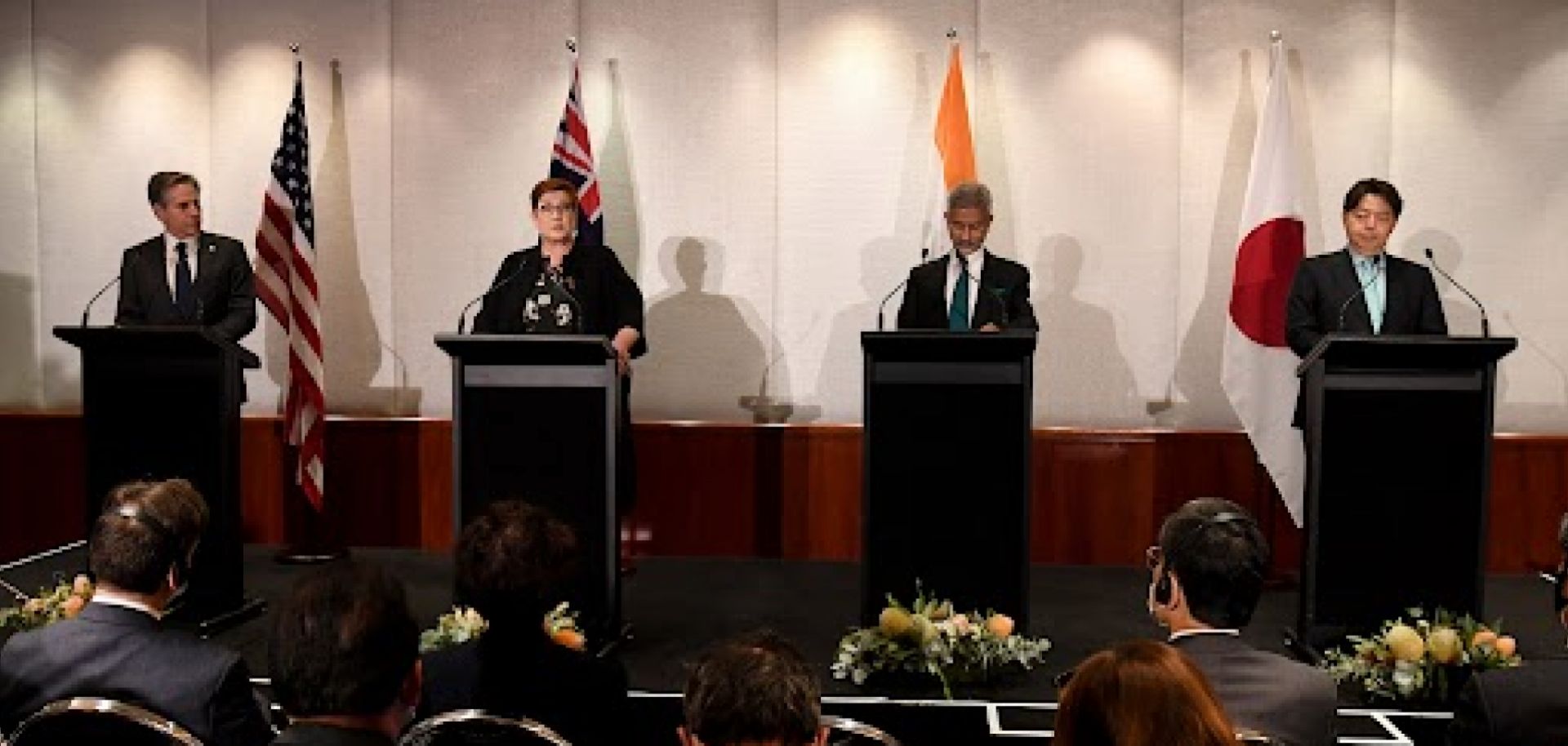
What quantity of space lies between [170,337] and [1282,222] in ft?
13.7

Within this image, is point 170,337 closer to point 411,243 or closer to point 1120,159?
point 411,243

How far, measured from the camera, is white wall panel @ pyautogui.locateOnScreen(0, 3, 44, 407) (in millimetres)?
7707

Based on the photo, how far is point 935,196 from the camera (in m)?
7.25

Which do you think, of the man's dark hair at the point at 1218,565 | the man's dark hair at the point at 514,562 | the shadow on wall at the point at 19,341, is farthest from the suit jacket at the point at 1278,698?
the shadow on wall at the point at 19,341

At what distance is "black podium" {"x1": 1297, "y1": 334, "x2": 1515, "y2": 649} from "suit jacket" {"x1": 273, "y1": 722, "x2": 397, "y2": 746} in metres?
3.58

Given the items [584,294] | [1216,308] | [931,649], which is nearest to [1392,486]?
[931,649]

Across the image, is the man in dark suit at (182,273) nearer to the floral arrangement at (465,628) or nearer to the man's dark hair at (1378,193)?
the floral arrangement at (465,628)

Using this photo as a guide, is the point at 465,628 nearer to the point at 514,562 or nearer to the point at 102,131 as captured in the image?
the point at 514,562

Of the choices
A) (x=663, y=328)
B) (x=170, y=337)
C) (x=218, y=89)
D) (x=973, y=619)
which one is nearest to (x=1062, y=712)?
(x=973, y=619)

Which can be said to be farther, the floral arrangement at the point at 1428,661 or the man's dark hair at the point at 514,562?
the floral arrangement at the point at 1428,661

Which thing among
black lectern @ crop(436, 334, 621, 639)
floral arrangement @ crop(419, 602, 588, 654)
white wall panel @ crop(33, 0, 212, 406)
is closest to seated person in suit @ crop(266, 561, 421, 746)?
floral arrangement @ crop(419, 602, 588, 654)

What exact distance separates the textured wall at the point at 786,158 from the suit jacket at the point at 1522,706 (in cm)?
445

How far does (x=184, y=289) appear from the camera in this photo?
647cm

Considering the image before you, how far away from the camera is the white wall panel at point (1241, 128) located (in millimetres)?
7031
